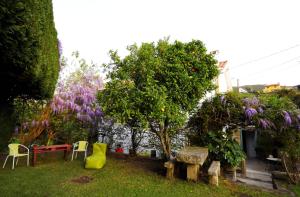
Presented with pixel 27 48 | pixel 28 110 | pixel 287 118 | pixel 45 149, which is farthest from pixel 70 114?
pixel 287 118

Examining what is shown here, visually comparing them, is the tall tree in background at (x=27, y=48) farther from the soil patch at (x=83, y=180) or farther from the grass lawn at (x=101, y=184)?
the soil patch at (x=83, y=180)

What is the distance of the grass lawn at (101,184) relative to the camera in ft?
15.5

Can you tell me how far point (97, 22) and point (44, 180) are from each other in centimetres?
837

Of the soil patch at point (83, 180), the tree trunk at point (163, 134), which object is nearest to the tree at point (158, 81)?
the tree trunk at point (163, 134)

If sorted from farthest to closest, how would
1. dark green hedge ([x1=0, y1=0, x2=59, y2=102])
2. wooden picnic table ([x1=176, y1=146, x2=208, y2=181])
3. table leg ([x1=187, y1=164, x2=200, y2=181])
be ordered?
1. table leg ([x1=187, y1=164, x2=200, y2=181])
2. wooden picnic table ([x1=176, y1=146, x2=208, y2=181])
3. dark green hedge ([x1=0, y1=0, x2=59, y2=102])

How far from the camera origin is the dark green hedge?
3.29m

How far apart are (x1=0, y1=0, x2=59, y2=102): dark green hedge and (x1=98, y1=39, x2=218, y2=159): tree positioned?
1.91 m

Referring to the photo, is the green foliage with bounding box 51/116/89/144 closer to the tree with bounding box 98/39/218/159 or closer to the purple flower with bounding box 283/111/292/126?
the tree with bounding box 98/39/218/159

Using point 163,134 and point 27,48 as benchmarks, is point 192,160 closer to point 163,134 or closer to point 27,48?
point 163,134

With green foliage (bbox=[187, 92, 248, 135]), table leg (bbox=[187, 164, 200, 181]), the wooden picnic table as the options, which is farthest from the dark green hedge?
green foliage (bbox=[187, 92, 248, 135])

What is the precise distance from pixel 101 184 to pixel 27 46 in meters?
3.90

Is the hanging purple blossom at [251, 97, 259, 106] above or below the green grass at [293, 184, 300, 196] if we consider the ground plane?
above

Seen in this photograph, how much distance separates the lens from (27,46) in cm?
364

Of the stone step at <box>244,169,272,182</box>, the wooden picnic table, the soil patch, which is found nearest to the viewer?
the wooden picnic table
